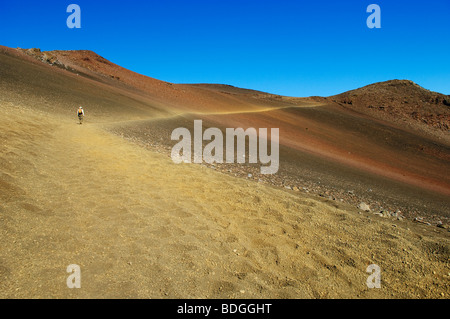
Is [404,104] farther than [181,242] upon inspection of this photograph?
Yes

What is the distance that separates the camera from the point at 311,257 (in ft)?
12.6

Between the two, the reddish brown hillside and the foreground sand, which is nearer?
the foreground sand

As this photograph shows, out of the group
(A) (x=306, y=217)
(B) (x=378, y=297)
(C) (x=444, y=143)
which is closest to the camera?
(B) (x=378, y=297)

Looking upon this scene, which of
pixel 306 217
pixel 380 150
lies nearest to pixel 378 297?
pixel 306 217

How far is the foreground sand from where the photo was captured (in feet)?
9.66

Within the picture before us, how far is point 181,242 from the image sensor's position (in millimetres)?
3785

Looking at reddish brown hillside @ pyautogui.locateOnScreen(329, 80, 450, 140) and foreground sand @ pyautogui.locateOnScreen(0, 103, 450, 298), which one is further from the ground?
reddish brown hillside @ pyautogui.locateOnScreen(329, 80, 450, 140)

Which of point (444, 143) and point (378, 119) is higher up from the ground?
point (378, 119)

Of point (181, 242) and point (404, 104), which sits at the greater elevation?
point (404, 104)

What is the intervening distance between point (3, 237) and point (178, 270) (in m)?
2.17

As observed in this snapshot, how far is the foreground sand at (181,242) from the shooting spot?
116 inches

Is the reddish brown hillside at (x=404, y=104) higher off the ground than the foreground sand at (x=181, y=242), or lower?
higher

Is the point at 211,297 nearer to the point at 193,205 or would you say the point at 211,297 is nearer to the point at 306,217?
the point at 193,205

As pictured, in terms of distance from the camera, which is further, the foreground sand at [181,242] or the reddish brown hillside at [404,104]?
the reddish brown hillside at [404,104]
